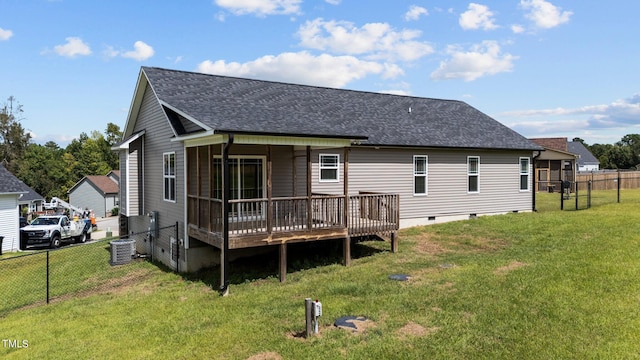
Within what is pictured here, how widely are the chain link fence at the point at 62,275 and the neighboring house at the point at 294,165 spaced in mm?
1193

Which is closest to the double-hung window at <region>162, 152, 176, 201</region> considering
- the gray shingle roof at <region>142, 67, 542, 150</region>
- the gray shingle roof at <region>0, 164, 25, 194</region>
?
the gray shingle roof at <region>142, 67, 542, 150</region>

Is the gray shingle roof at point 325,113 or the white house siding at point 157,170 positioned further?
the white house siding at point 157,170

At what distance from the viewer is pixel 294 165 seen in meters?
12.3

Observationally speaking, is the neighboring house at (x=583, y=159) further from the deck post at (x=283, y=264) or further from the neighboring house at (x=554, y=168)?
the deck post at (x=283, y=264)

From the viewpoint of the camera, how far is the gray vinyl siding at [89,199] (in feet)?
158

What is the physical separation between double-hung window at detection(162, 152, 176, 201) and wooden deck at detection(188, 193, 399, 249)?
5.00 feet

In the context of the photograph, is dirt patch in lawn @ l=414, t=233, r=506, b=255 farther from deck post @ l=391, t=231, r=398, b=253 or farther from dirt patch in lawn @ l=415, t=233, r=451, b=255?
deck post @ l=391, t=231, r=398, b=253

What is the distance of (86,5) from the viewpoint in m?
15.6

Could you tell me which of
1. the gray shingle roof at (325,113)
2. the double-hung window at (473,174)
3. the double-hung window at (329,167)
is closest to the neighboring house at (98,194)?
the gray shingle roof at (325,113)

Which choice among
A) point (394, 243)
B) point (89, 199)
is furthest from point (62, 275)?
point (89, 199)

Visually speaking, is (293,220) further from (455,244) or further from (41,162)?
(41,162)

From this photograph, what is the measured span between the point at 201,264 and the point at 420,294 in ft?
21.1

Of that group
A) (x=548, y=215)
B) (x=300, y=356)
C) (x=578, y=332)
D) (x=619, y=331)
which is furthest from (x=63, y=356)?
(x=548, y=215)

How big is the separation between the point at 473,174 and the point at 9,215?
2447cm
